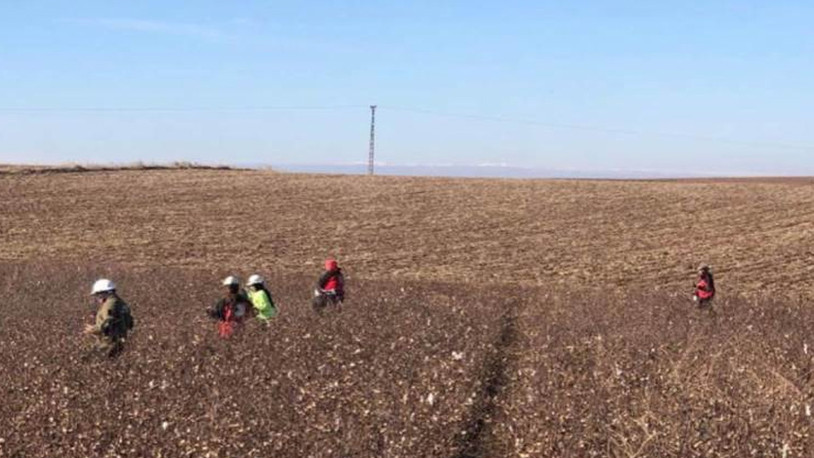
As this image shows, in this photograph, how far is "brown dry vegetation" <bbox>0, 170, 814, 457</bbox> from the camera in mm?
6234

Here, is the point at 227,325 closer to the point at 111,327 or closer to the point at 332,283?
the point at 111,327

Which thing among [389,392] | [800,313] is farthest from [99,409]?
[800,313]

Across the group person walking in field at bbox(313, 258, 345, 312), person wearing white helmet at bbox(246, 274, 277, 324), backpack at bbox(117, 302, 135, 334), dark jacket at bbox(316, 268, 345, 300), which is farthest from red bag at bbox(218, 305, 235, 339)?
dark jacket at bbox(316, 268, 345, 300)

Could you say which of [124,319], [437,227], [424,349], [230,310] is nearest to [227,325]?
[230,310]

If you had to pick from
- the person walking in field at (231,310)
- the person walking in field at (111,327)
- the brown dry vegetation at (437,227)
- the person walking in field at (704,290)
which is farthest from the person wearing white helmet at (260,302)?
the brown dry vegetation at (437,227)

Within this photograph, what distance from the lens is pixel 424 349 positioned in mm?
9438

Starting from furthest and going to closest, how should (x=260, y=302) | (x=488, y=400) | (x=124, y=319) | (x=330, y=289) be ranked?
1. (x=330, y=289)
2. (x=260, y=302)
3. (x=124, y=319)
4. (x=488, y=400)

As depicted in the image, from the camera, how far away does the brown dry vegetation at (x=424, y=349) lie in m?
6.23

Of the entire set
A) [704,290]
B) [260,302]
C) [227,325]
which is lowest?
[704,290]

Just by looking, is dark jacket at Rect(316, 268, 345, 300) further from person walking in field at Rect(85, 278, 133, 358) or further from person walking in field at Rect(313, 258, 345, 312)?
person walking in field at Rect(85, 278, 133, 358)

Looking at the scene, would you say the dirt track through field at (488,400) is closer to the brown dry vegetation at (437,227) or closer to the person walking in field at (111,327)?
the person walking in field at (111,327)

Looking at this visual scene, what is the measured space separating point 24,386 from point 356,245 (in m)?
20.7

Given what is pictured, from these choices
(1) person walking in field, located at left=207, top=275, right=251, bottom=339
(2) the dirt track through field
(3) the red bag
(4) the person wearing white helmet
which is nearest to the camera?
(2) the dirt track through field

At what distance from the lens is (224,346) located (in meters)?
9.38
